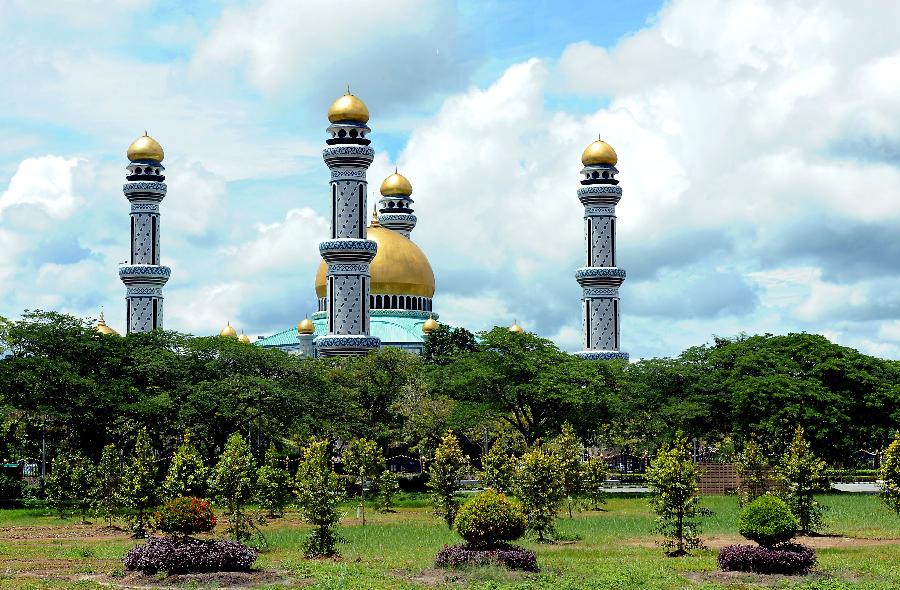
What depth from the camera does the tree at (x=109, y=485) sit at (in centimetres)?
3934

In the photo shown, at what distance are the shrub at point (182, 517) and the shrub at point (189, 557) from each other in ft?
2.81

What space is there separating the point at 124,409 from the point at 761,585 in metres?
33.2

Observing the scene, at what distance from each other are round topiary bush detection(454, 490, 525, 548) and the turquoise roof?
69547 mm

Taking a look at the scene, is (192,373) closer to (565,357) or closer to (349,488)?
(349,488)

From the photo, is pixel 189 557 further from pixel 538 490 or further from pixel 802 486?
pixel 802 486

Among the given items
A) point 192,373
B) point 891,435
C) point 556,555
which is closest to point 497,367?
point 192,373

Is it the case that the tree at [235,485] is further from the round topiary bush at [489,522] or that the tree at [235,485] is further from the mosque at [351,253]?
the mosque at [351,253]

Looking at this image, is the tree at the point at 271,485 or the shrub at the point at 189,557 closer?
the shrub at the point at 189,557

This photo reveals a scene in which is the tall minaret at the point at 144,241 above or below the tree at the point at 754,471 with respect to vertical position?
above

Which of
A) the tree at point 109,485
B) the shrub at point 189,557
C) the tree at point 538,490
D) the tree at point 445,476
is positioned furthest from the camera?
the tree at point 109,485

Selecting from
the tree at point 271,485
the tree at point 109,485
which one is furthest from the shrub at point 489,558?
the tree at point 109,485

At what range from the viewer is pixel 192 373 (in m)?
56.4

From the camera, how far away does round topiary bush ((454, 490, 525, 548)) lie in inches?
1054

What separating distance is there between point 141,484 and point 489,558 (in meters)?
13.1
